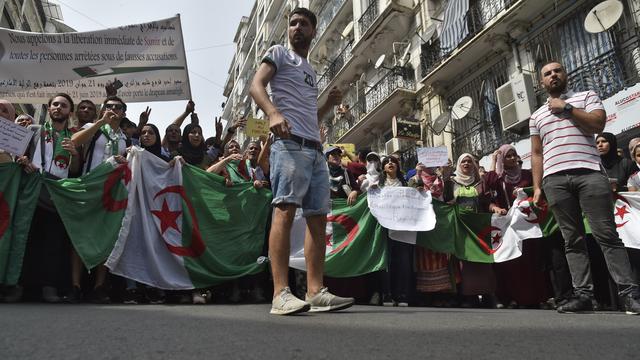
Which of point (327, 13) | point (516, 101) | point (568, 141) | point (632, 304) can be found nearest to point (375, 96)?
point (516, 101)

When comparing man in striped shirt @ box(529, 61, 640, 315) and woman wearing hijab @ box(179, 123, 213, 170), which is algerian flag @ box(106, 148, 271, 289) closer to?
woman wearing hijab @ box(179, 123, 213, 170)

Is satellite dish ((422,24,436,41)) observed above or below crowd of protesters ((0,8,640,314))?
above

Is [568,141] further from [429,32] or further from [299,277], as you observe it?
[429,32]

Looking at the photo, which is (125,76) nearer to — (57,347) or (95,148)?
(95,148)

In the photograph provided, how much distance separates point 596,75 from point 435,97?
6.45 m

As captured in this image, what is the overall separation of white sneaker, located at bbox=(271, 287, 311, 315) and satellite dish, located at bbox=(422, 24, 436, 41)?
16078 mm

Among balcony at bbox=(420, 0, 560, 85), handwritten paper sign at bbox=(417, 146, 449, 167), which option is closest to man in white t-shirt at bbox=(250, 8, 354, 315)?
handwritten paper sign at bbox=(417, 146, 449, 167)

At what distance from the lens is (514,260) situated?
17.0 ft

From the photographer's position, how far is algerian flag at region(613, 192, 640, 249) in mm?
4477

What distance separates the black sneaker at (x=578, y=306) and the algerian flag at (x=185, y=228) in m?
2.60

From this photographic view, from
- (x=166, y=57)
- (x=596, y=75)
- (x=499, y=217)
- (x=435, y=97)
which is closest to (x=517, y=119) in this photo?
(x=596, y=75)

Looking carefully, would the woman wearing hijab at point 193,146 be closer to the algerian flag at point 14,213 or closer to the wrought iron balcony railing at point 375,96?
the algerian flag at point 14,213

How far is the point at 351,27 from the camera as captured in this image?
75.9 ft

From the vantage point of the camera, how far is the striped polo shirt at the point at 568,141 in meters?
3.34
